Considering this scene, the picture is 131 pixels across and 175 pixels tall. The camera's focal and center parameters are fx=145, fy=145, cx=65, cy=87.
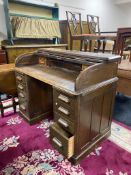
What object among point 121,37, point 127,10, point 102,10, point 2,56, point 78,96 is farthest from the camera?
point 127,10

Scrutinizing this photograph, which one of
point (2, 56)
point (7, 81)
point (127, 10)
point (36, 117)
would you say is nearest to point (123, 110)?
point (36, 117)

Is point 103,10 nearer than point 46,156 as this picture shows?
No

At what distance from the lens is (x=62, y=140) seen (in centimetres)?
141

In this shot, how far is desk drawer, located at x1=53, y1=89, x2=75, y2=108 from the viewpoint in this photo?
1.25 m

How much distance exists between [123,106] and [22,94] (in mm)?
1818

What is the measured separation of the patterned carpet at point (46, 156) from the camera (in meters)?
1.40

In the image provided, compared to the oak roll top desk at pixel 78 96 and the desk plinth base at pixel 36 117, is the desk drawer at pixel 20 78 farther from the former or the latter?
the desk plinth base at pixel 36 117

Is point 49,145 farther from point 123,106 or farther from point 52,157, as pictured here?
point 123,106

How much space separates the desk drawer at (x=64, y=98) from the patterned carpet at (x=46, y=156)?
64 cm

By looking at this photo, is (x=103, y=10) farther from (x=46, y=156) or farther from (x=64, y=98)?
(x=46, y=156)

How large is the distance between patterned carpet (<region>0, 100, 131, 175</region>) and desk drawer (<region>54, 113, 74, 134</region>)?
14.5 inches

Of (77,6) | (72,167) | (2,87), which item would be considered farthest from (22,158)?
(77,6)

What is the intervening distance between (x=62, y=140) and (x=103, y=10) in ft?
20.5

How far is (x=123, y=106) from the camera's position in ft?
8.82
